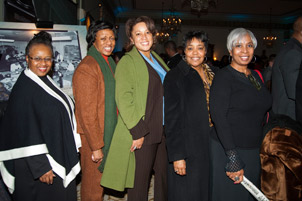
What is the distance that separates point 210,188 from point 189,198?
18 centimetres

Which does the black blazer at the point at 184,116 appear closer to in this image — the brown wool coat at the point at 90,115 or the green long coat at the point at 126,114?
the green long coat at the point at 126,114

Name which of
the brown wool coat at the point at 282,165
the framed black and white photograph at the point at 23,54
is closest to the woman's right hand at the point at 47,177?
the framed black and white photograph at the point at 23,54

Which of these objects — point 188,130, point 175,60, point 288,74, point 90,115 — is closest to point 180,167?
point 188,130

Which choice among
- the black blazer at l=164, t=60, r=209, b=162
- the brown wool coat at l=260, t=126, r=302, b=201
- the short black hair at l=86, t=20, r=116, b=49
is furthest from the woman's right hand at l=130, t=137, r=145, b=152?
the short black hair at l=86, t=20, r=116, b=49

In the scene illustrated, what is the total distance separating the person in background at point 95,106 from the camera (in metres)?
1.85

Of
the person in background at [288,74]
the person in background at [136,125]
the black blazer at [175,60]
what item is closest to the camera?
the person in background at [136,125]

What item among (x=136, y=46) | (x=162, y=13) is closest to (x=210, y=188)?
(x=136, y=46)

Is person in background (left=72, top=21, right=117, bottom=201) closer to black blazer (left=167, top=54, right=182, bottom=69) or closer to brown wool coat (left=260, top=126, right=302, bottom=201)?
brown wool coat (left=260, top=126, right=302, bottom=201)

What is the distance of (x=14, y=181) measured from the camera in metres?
1.54

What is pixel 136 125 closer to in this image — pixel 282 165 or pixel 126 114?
pixel 126 114

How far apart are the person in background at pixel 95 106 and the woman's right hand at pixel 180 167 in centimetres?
59

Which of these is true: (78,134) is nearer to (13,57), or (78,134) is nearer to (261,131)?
(13,57)

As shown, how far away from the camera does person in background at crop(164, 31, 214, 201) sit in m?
1.73

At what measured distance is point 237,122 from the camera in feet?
5.39
